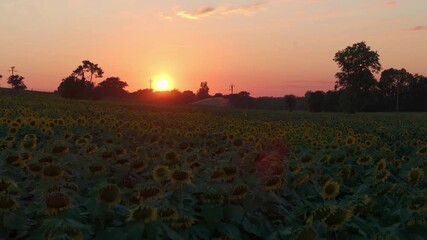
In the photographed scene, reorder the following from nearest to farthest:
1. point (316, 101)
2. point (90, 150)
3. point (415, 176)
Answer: point (415, 176) → point (90, 150) → point (316, 101)

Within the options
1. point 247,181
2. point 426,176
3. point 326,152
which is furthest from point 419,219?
point 326,152

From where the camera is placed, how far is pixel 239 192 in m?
4.17

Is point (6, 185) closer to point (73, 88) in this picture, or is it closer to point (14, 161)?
point (14, 161)

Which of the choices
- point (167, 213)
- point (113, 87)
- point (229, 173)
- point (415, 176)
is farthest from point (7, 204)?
point (113, 87)

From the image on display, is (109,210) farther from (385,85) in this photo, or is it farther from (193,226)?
(385,85)

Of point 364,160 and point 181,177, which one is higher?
point 181,177

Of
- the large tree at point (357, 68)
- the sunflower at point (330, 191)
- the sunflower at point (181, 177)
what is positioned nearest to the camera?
the sunflower at point (181, 177)

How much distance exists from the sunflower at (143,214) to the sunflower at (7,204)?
0.93 metres

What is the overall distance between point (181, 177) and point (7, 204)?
1.42 meters

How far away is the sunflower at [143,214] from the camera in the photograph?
3348 mm

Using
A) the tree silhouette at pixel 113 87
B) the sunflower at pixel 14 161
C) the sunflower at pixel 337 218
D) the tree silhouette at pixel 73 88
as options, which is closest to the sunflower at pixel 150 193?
the sunflower at pixel 337 218

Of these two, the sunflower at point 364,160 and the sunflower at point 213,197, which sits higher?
the sunflower at point 213,197

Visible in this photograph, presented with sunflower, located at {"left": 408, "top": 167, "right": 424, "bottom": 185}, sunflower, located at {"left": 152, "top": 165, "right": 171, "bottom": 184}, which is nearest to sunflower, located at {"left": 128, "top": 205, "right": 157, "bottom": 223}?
sunflower, located at {"left": 152, "top": 165, "right": 171, "bottom": 184}

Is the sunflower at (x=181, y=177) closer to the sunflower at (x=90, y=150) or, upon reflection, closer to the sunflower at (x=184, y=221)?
the sunflower at (x=184, y=221)
